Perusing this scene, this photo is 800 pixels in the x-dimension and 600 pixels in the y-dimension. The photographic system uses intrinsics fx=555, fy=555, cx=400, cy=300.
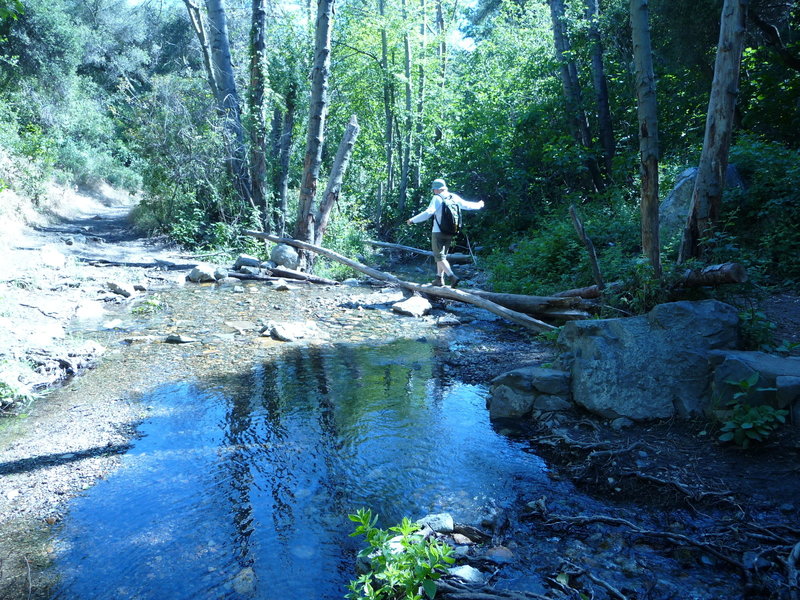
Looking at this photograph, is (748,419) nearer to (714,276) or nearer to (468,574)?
(714,276)

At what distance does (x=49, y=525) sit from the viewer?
380 cm

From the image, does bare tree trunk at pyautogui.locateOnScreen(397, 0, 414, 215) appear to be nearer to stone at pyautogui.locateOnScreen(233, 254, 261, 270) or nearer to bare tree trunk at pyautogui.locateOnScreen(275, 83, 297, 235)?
bare tree trunk at pyautogui.locateOnScreen(275, 83, 297, 235)

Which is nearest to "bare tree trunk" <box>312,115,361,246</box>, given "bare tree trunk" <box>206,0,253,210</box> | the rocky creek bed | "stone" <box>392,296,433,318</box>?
"bare tree trunk" <box>206,0,253,210</box>

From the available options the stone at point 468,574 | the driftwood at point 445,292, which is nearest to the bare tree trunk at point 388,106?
the driftwood at point 445,292

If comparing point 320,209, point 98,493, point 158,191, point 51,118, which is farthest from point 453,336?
point 51,118

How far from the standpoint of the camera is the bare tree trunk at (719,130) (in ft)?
23.3

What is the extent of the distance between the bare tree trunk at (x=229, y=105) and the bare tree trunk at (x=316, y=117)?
227cm

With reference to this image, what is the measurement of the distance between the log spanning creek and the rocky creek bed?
0.15 ft

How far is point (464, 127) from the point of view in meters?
18.9

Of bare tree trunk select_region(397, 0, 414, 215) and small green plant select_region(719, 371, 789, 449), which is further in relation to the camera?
bare tree trunk select_region(397, 0, 414, 215)

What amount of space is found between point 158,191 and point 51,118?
1294cm

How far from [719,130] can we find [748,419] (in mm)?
4711

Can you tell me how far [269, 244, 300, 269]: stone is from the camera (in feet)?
45.2

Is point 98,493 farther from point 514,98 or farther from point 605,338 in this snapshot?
point 514,98
